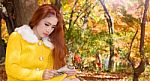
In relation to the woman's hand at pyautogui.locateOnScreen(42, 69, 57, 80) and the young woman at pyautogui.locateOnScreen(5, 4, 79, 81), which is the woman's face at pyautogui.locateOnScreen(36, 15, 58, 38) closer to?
the young woman at pyautogui.locateOnScreen(5, 4, 79, 81)

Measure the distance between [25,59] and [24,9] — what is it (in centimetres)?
250

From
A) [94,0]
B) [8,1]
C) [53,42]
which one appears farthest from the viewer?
[94,0]

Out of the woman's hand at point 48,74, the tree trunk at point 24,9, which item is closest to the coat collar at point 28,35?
the woman's hand at point 48,74

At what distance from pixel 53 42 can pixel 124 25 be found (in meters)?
10.2

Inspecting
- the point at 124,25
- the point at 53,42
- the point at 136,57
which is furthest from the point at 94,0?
the point at 53,42

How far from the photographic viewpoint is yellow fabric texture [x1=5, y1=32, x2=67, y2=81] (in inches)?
116

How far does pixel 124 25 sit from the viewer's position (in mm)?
13172

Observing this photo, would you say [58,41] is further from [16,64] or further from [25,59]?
[16,64]

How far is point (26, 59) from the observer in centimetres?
304

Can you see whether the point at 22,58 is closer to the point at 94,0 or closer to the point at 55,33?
the point at 55,33

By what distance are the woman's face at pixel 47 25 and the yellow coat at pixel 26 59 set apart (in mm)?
130

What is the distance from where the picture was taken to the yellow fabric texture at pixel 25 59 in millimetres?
2947

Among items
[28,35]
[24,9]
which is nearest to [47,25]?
[28,35]

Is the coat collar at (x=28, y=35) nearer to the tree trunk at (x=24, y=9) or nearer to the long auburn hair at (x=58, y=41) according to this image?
the long auburn hair at (x=58, y=41)
